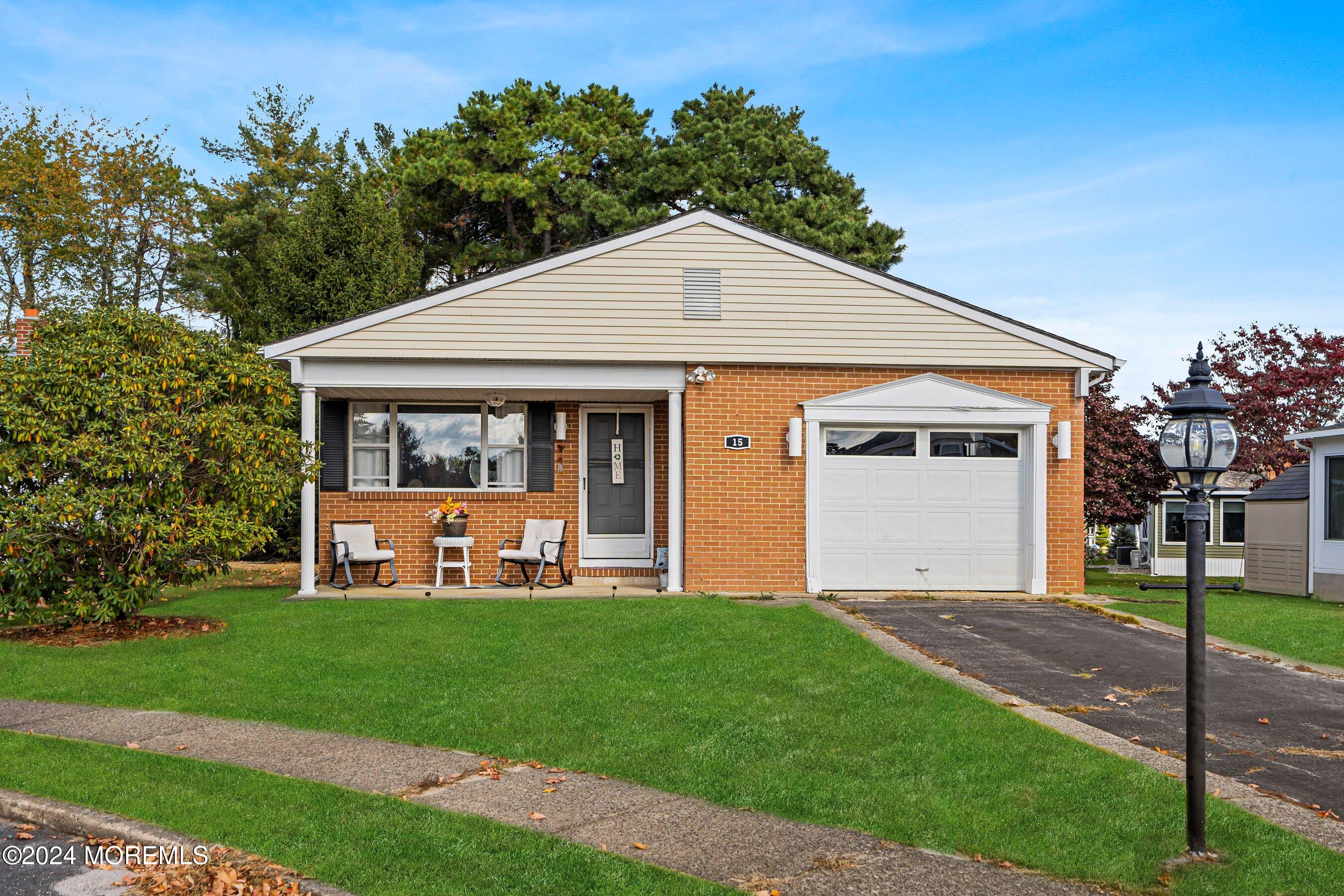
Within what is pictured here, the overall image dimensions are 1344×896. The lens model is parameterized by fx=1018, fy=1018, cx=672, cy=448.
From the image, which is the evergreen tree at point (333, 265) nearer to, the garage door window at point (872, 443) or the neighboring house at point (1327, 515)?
the garage door window at point (872, 443)

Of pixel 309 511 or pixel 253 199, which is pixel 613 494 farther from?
pixel 253 199

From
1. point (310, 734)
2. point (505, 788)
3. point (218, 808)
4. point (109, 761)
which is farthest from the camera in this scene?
point (310, 734)

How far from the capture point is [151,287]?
31797mm

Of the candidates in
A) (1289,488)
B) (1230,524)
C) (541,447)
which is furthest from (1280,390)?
(541,447)

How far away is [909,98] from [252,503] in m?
12.6

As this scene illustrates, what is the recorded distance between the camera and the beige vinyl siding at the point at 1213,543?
3241cm

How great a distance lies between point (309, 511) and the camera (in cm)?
1288

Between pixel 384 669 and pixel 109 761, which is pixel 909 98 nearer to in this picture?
pixel 384 669

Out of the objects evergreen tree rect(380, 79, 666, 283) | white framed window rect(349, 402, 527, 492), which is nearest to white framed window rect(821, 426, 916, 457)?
white framed window rect(349, 402, 527, 492)

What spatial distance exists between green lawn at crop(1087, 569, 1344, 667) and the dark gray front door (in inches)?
253

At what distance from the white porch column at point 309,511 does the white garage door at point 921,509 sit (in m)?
6.62

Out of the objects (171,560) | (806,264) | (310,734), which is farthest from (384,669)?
(806,264)

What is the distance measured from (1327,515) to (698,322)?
10990mm

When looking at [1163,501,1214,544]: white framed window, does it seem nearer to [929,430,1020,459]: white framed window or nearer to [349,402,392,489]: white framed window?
[929,430,1020,459]: white framed window
